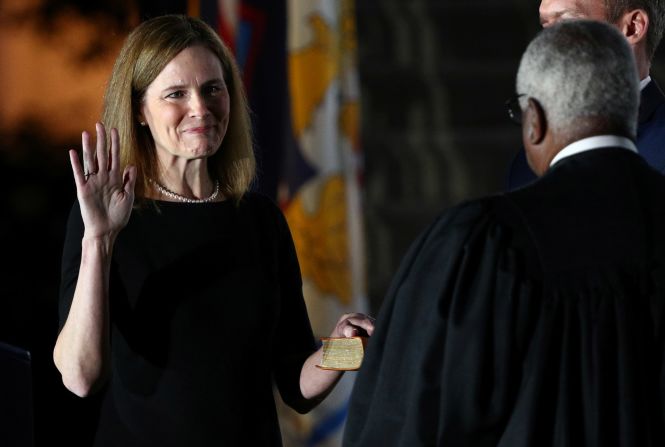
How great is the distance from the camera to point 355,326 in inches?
87.0

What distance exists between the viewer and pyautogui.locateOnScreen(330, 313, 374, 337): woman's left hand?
219cm

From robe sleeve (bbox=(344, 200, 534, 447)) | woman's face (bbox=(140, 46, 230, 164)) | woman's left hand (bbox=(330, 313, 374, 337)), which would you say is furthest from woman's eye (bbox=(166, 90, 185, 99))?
robe sleeve (bbox=(344, 200, 534, 447))

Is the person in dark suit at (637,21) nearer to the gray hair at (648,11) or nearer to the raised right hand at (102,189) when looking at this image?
the gray hair at (648,11)

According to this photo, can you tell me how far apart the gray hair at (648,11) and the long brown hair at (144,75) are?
32.2 inches

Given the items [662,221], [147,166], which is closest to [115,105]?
[147,166]

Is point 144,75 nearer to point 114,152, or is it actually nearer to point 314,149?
point 114,152

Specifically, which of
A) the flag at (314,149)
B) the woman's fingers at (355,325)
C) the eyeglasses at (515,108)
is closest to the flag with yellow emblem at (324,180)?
the flag at (314,149)

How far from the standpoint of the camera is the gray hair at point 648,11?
8.59 feet

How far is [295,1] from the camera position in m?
4.36

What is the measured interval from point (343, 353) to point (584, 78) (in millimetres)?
671

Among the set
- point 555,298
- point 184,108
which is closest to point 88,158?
point 184,108

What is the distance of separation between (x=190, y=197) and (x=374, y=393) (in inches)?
28.0

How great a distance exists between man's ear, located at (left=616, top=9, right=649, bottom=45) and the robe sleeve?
101 centimetres

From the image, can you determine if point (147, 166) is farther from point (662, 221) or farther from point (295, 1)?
point (295, 1)
